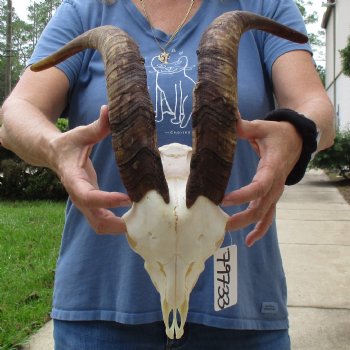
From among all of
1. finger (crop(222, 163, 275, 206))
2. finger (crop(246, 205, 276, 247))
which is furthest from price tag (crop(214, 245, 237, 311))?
finger (crop(222, 163, 275, 206))

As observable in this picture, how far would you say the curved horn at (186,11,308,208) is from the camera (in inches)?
50.1

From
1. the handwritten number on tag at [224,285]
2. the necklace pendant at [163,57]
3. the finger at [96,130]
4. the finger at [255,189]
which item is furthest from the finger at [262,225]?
the necklace pendant at [163,57]

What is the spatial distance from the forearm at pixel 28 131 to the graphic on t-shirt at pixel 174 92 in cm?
38

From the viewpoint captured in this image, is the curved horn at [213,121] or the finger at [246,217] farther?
the finger at [246,217]

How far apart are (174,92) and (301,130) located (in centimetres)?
57

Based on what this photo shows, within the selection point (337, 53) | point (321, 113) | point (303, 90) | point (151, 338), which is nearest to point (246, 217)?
point (321, 113)

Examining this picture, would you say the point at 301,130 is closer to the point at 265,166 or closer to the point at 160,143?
the point at 265,166

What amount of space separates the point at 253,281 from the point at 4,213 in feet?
30.9

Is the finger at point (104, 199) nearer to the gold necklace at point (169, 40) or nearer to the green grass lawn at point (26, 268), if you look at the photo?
the gold necklace at point (169, 40)

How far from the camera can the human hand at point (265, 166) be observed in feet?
4.62

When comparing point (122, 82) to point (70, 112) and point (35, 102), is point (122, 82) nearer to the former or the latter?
point (35, 102)

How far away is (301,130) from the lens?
5.11ft

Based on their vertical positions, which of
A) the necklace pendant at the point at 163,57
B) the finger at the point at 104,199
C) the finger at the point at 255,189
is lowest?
the finger at the point at 255,189

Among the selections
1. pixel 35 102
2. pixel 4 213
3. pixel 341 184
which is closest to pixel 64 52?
pixel 35 102
